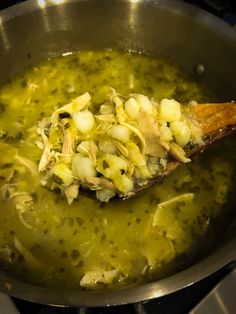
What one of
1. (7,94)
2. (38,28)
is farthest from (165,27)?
(7,94)

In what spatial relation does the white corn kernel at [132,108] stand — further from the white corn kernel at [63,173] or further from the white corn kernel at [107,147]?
the white corn kernel at [63,173]

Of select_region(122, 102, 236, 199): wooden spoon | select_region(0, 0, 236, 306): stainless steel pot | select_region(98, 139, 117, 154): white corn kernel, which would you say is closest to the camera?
select_region(98, 139, 117, 154): white corn kernel

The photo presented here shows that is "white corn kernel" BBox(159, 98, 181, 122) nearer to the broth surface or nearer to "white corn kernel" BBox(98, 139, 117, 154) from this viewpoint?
"white corn kernel" BBox(98, 139, 117, 154)

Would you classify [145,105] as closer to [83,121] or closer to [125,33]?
[83,121]

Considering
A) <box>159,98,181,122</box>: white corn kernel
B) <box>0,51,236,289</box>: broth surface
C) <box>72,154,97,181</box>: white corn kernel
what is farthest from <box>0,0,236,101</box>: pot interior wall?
<box>72,154,97,181</box>: white corn kernel

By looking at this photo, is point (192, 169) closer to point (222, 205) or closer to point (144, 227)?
point (222, 205)

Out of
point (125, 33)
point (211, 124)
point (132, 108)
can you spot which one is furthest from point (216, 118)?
point (125, 33)

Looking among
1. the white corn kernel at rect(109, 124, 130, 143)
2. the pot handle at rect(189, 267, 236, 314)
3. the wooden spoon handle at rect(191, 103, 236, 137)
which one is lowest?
the pot handle at rect(189, 267, 236, 314)

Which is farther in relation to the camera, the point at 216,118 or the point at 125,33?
the point at 125,33
